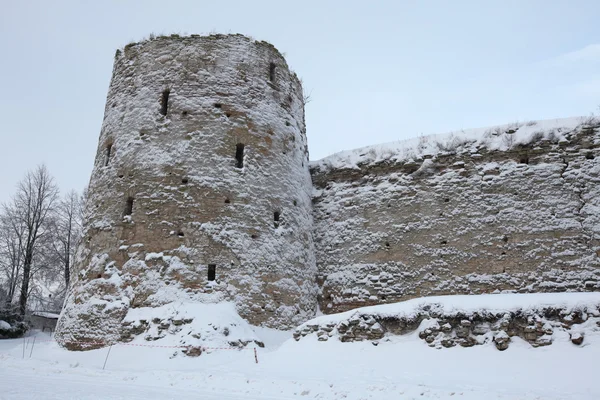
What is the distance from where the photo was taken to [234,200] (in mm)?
10945

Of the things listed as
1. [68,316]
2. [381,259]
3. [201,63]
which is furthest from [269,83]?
[68,316]

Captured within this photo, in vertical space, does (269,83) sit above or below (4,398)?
above

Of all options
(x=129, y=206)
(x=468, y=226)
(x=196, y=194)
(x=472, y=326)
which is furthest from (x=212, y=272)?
(x=468, y=226)

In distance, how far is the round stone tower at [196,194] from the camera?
10.0 m

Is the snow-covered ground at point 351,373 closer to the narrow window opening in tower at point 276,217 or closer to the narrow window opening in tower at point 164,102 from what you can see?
the narrow window opening in tower at point 276,217

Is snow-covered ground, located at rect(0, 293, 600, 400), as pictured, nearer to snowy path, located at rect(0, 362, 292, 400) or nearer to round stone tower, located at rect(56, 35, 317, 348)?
snowy path, located at rect(0, 362, 292, 400)

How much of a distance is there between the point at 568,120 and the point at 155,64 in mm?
10721

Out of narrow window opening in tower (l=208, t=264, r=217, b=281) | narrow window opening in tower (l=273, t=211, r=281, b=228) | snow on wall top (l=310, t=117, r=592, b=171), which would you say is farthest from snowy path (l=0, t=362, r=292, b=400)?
snow on wall top (l=310, t=117, r=592, b=171)

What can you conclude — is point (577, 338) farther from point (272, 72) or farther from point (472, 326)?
point (272, 72)

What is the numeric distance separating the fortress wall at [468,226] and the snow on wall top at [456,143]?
14 centimetres

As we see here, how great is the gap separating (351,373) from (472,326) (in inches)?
80.1

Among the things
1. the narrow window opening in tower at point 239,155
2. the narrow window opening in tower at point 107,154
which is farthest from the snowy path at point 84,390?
the narrow window opening in tower at point 107,154

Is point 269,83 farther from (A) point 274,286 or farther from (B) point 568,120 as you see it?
(B) point 568,120

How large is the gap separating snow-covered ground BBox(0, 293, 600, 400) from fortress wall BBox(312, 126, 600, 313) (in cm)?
356
